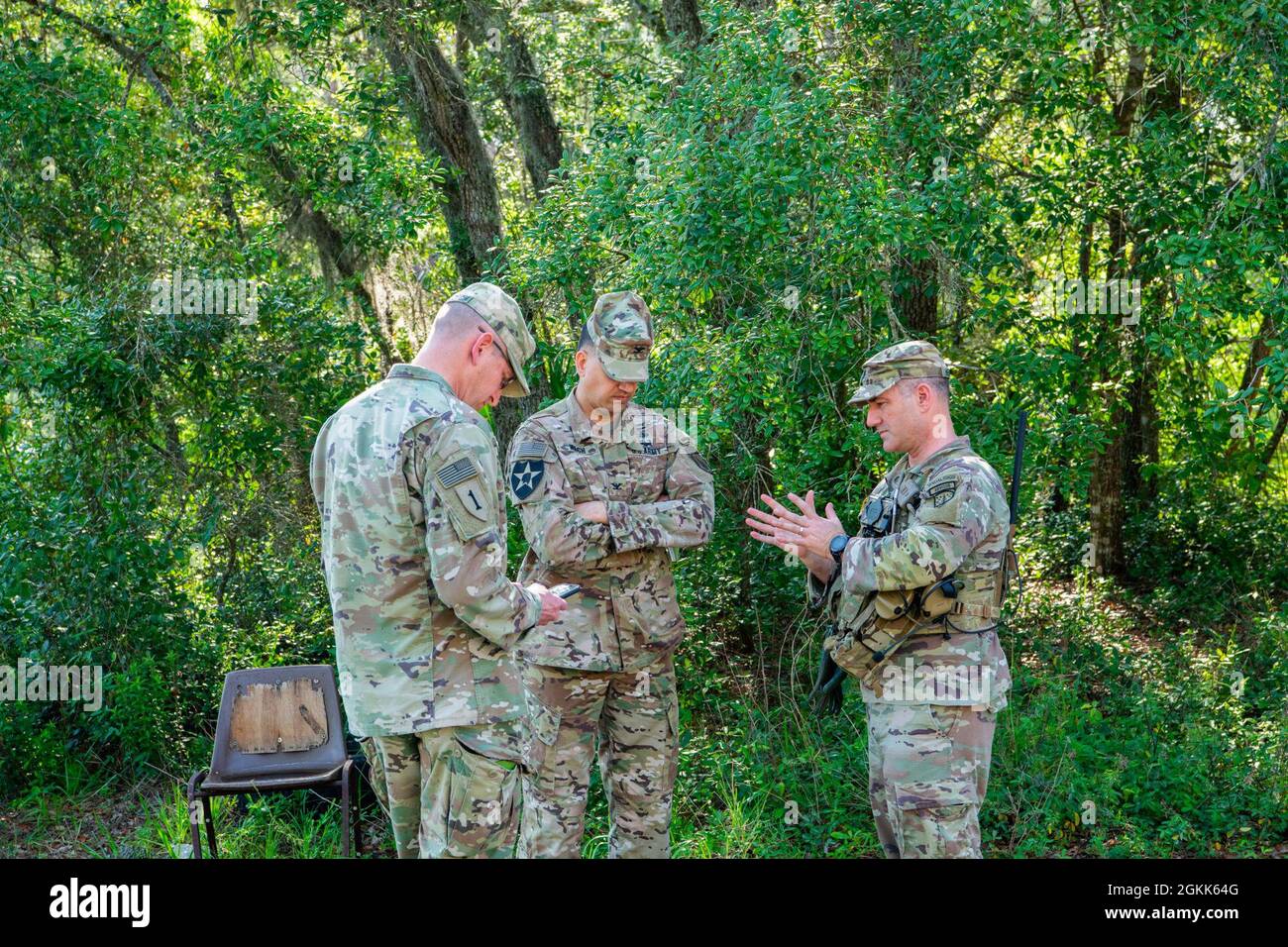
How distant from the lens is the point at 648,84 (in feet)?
21.8

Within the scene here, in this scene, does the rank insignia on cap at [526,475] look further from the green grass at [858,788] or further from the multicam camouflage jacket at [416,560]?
the green grass at [858,788]

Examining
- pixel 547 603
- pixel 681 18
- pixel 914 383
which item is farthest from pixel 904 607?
pixel 681 18

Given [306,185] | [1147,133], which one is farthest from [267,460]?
[1147,133]

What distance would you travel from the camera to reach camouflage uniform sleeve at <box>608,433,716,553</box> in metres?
4.29

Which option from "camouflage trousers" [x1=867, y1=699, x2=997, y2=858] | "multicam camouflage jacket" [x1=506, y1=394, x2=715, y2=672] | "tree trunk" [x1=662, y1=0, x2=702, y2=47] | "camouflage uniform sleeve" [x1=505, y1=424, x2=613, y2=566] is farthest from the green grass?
"tree trunk" [x1=662, y1=0, x2=702, y2=47]

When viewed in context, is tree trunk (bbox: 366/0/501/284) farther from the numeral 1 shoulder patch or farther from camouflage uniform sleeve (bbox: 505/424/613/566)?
the numeral 1 shoulder patch

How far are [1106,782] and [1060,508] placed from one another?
16.6 feet

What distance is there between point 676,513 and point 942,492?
943 mm

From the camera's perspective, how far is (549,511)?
4.26 m

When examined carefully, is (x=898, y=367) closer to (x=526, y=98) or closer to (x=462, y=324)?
(x=462, y=324)

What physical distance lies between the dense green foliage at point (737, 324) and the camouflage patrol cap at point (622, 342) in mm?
892

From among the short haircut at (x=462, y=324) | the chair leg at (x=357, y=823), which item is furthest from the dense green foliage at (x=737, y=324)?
the short haircut at (x=462, y=324)

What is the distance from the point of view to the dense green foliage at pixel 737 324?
5500 millimetres

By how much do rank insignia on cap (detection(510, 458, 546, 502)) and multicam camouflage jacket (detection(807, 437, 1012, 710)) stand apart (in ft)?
3.56
